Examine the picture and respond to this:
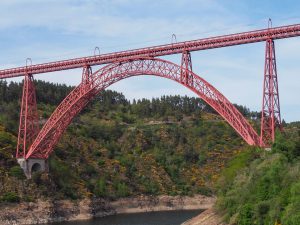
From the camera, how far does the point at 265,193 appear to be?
27.8 m

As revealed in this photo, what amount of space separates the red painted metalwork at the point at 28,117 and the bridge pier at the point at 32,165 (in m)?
0.70

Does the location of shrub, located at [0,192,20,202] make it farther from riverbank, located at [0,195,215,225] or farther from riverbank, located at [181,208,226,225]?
riverbank, located at [181,208,226,225]

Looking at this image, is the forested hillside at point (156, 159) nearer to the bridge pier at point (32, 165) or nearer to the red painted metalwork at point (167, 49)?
the bridge pier at point (32, 165)

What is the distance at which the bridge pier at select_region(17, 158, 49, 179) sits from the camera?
1965 inches

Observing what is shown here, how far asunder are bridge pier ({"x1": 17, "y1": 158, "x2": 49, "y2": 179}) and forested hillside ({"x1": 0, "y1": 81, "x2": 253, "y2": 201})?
2.06ft

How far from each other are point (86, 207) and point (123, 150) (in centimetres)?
2286

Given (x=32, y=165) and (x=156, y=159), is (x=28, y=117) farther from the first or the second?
(x=156, y=159)

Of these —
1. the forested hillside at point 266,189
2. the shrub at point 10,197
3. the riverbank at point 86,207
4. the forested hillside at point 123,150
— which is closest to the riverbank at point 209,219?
the forested hillside at point 266,189

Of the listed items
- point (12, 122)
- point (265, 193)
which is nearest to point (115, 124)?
point (12, 122)

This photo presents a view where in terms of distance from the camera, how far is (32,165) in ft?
167

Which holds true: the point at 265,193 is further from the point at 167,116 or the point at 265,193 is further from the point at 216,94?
the point at 167,116

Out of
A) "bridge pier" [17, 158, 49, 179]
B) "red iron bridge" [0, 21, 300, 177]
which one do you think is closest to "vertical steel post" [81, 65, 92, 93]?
"red iron bridge" [0, 21, 300, 177]

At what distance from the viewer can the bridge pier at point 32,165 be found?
49.9 meters

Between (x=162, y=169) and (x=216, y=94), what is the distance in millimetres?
35922
